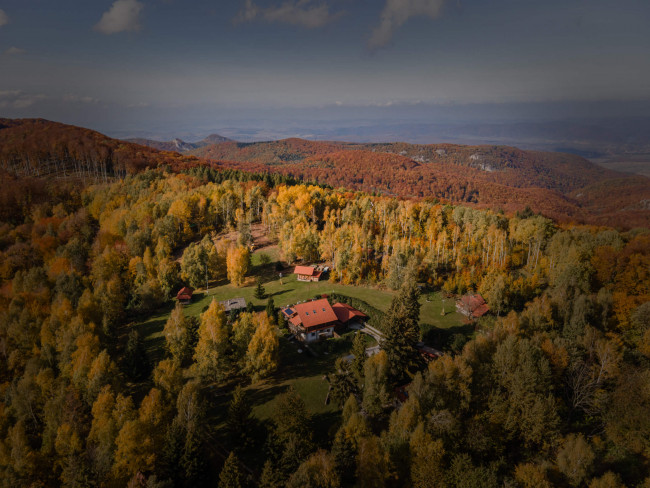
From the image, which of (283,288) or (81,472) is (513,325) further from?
(81,472)

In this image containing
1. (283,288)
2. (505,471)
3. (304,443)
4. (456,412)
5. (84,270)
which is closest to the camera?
(505,471)

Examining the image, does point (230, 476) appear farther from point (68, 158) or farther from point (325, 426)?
point (68, 158)

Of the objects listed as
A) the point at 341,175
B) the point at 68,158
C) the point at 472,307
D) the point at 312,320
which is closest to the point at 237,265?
the point at 312,320

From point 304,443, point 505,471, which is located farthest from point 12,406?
point 505,471

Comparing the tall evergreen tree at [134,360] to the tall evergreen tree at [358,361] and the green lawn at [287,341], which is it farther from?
the tall evergreen tree at [358,361]

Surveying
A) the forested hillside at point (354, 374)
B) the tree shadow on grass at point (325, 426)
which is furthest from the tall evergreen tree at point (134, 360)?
the tree shadow on grass at point (325, 426)

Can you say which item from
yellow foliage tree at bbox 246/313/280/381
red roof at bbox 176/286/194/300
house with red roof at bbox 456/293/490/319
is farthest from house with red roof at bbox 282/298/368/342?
red roof at bbox 176/286/194/300
